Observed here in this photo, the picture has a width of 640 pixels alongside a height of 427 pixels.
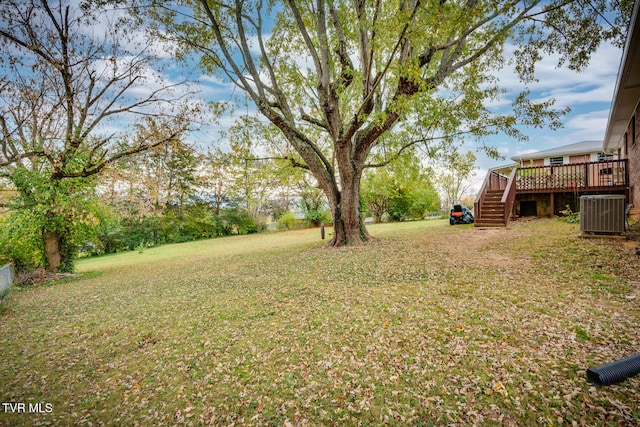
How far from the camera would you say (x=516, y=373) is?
9.25ft

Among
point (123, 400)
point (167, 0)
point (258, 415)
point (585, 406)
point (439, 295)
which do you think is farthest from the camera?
point (167, 0)

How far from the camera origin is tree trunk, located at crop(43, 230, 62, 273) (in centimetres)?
1094

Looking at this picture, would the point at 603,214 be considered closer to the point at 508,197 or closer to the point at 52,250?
the point at 508,197

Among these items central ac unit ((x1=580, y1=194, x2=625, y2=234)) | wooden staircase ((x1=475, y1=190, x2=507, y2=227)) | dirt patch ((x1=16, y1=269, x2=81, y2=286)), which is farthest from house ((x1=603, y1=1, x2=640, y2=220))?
dirt patch ((x1=16, y1=269, x2=81, y2=286))

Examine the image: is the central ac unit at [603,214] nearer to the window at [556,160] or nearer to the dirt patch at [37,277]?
the dirt patch at [37,277]

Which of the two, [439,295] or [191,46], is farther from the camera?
[191,46]

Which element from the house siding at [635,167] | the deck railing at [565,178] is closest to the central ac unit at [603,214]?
the house siding at [635,167]

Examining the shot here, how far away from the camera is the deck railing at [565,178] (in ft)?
44.6

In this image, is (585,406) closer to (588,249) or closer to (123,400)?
(123,400)

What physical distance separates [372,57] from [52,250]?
13.6 metres

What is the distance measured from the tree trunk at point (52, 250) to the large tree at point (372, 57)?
8.74 m

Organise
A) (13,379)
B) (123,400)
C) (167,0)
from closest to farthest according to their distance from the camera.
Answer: (123,400) → (13,379) → (167,0)

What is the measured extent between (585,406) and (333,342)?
2485 mm

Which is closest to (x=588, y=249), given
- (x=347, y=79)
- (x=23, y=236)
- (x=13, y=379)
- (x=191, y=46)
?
(x=347, y=79)
